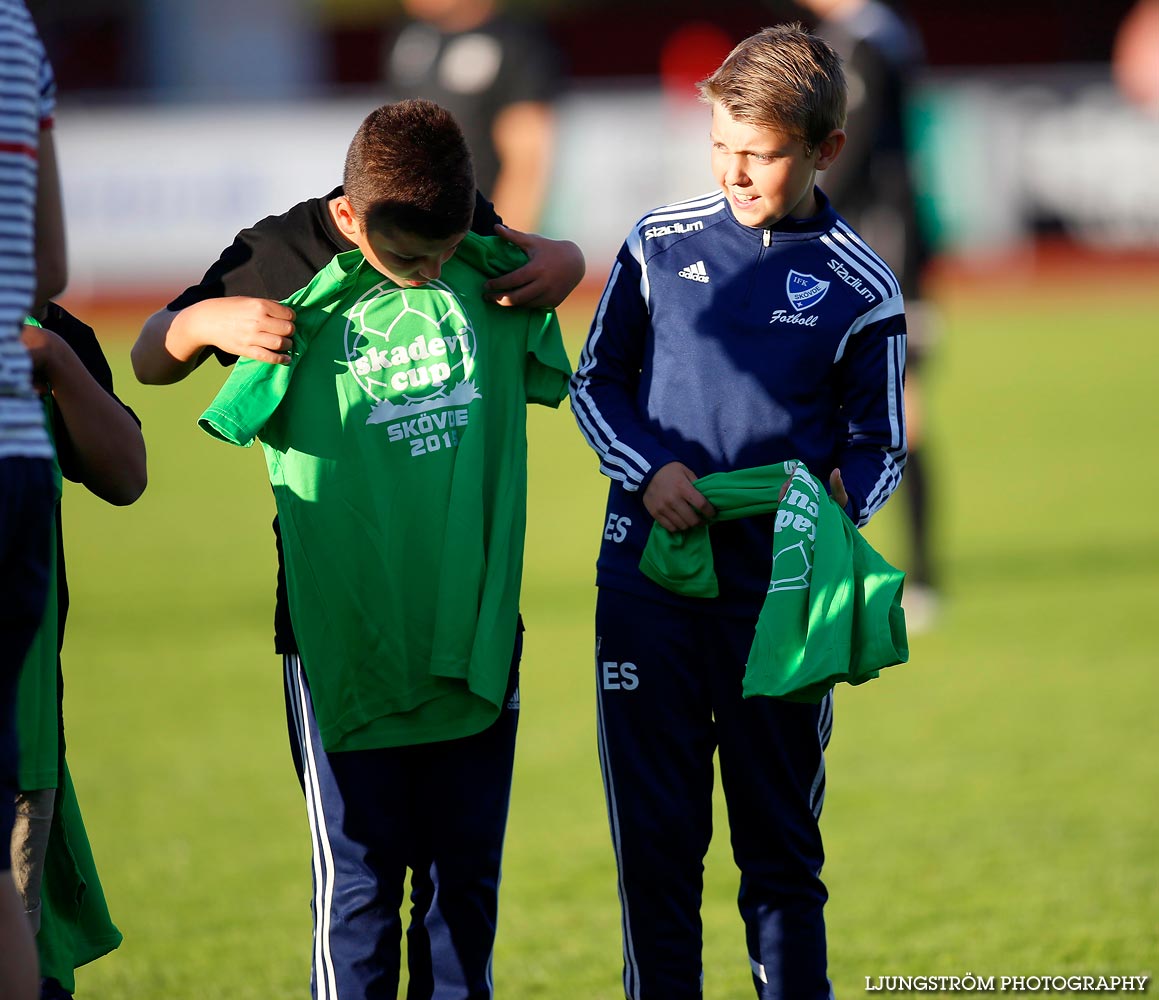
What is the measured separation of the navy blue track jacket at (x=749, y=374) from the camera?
8.52 ft

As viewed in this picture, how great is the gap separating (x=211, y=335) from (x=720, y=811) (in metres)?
2.75

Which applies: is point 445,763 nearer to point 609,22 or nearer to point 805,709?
point 805,709

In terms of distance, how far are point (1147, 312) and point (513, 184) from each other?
37.9 ft

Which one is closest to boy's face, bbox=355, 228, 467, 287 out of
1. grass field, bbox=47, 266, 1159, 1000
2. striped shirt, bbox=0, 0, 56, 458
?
striped shirt, bbox=0, 0, 56, 458

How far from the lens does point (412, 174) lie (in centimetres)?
235

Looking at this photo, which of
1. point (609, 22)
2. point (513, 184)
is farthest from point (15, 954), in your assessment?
point (609, 22)

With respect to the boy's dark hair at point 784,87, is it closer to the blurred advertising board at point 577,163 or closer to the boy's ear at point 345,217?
the boy's ear at point 345,217

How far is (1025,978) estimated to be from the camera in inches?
130

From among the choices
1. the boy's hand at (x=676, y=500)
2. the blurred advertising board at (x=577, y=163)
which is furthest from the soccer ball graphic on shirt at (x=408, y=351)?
the blurred advertising board at (x=577, y=163)

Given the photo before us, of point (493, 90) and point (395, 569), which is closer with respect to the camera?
point (395, 569)

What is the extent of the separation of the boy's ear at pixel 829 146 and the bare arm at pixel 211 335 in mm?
944

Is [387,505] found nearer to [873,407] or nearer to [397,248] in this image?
[397,248]

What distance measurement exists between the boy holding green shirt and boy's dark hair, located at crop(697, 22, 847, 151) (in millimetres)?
476

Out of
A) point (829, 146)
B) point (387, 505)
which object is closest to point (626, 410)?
point (387, 505)
